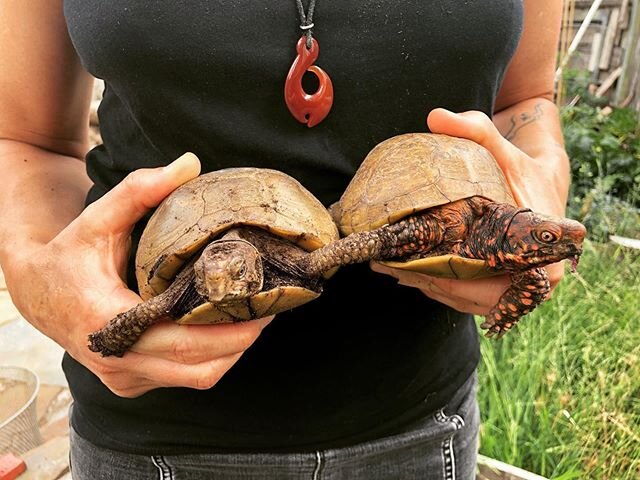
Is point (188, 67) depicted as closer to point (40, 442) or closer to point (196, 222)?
point (196, 222)

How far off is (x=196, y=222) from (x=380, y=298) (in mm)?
378

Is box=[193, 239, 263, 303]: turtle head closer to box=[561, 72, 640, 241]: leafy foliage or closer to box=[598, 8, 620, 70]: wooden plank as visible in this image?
box=[561, 72, 640, 241]: leafy foliage

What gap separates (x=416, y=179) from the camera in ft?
3.67

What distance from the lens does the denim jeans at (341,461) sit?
107 cm

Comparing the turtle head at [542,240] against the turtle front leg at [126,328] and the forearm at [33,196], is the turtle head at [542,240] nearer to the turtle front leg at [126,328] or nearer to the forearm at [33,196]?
the turtle front leg at [126,328]

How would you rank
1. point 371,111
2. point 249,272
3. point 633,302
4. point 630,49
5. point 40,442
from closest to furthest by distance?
point 249,272
point 371,111
point 40,442
point 633,302
point 630,49

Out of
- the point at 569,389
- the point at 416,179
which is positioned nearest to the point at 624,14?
the point at 569,389

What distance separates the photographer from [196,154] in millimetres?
1087

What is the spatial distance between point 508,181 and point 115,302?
766 mm

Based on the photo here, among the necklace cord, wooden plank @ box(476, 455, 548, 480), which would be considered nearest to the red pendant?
the necklace cord

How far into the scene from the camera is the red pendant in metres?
0.97

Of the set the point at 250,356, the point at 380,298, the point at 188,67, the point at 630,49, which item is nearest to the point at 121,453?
the point at 250,356

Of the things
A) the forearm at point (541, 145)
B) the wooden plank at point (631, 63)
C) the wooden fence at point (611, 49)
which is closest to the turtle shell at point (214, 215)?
the forearm at point (541, 145)

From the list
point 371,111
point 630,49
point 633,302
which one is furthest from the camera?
point 630,49
